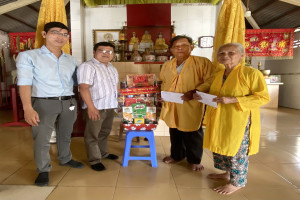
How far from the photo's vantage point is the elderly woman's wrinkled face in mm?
1609

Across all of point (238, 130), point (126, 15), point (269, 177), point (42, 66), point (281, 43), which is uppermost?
point (126, 15)

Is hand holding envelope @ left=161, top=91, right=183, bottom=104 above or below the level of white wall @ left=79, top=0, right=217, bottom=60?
below

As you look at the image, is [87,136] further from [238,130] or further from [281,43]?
[281,43]

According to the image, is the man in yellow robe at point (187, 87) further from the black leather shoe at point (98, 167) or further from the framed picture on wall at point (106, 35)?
the framed picture on wall at point (106, 35)

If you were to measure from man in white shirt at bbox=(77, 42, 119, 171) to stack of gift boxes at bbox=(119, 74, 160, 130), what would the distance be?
0.51 feet

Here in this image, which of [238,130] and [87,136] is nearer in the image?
[238,130]

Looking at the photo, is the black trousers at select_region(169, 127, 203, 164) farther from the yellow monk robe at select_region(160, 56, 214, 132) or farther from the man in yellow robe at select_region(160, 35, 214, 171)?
the yellow monk robe at select_region(160, 56, 214, 132)

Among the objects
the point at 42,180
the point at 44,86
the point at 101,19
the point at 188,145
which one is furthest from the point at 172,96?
the point at 101,19

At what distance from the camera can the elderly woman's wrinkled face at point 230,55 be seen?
1609 mm

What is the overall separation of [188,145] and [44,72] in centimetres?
171

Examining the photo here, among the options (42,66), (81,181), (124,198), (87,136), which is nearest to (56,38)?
(42,66)

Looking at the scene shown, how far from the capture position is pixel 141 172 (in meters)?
2.10

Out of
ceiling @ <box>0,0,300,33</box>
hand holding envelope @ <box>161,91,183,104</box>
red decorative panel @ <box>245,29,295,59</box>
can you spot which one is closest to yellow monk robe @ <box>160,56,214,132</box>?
hand holding envelope @ <box>161,91,183,104</box>

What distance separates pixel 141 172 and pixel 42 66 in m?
1.49
